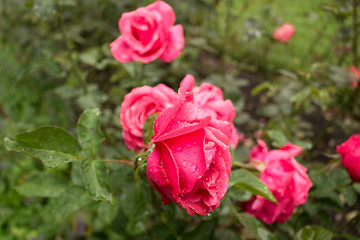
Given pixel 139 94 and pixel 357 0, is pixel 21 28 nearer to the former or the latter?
pixel 139 94

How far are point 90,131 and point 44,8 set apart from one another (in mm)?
590

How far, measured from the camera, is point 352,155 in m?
0.71

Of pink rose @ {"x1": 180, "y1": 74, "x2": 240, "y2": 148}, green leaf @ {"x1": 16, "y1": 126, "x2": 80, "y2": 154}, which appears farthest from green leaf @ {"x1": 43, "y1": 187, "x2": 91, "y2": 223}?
pink rose @ {"x1": 180, "y1": 74, "x2": 240, "y2": 148}

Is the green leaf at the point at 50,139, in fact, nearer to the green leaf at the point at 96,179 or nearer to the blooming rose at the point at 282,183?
the green leaf at the point at 96,179

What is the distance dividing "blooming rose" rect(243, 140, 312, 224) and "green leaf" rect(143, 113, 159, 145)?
1.01 feet

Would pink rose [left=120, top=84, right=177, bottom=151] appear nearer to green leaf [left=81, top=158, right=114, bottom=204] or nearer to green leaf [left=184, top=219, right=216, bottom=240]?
green leaf [left=81, top=158, right=114, bottom=204]

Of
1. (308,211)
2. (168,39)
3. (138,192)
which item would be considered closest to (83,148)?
(138,192)

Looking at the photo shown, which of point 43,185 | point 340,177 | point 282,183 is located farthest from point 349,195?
point 43,185

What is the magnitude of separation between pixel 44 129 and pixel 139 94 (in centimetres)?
22

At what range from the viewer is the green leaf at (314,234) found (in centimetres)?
71

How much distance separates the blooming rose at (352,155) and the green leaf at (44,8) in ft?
3.31

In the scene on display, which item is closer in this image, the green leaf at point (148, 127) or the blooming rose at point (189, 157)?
the blooming rose at point (189, 157)

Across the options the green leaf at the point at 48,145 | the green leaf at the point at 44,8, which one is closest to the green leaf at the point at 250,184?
the green leaf at the point at 48,145

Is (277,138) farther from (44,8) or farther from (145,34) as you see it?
(44,8)
